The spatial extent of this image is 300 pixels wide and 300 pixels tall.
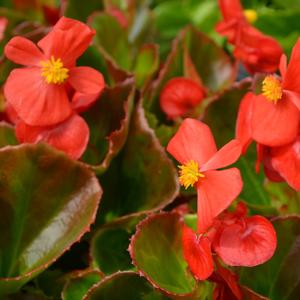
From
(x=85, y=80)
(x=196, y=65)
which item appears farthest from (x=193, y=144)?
(x=196, y=65)

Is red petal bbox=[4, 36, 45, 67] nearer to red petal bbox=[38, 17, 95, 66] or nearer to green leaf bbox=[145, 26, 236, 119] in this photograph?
red petal bbox=[38, 17, 95, 66]

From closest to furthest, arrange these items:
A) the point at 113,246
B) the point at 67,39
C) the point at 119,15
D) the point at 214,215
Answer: the point at 214,215 < the point at 67,39 < the point at 113,246 < the point at 119,15

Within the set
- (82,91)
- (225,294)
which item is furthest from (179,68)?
(225,294)

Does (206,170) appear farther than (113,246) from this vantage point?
No

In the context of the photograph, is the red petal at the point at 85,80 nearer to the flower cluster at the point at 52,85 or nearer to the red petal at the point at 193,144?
the flower cluster at the point at 52,85

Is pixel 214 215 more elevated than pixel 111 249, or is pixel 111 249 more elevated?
pixel 214 215

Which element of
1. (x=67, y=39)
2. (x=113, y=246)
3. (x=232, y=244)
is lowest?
(x=113, y=246)

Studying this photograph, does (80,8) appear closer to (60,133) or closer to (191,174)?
(60,133)
